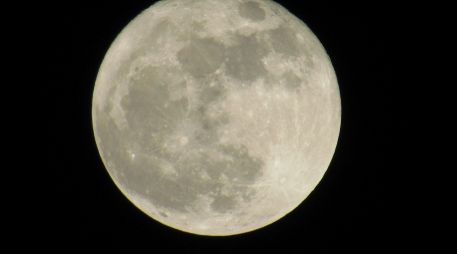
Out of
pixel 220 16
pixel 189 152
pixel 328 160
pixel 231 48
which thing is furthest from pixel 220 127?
pixel 328 160

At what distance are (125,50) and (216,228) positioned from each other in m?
1.80

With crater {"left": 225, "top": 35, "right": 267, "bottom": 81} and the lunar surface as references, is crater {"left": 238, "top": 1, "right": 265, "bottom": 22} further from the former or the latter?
crater {"left": 225, "top": 35, "right": 267, "bottom": 81}

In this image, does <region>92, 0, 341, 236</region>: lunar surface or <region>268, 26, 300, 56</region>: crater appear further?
<region>268, 26, 300, 56</region>: crater

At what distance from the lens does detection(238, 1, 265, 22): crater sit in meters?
4.37

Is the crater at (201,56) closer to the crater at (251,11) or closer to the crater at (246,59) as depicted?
the crater at (246,59)

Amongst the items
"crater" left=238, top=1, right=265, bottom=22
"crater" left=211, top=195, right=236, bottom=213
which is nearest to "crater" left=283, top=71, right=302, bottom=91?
"crater" left=238, top=1, right=265, bottom=22

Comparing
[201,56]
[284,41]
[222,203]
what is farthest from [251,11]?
[222,203]

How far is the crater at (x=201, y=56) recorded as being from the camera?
161 inches

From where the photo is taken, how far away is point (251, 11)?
4.42 meters

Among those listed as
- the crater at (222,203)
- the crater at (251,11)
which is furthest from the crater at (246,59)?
the crater at (222,203)

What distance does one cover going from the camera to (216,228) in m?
4.81

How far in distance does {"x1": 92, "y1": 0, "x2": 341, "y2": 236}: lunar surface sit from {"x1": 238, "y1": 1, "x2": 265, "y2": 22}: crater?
0.01 meters

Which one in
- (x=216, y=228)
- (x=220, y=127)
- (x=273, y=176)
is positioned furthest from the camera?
(x=216, y=228)

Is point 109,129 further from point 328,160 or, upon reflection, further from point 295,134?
point 328,160
